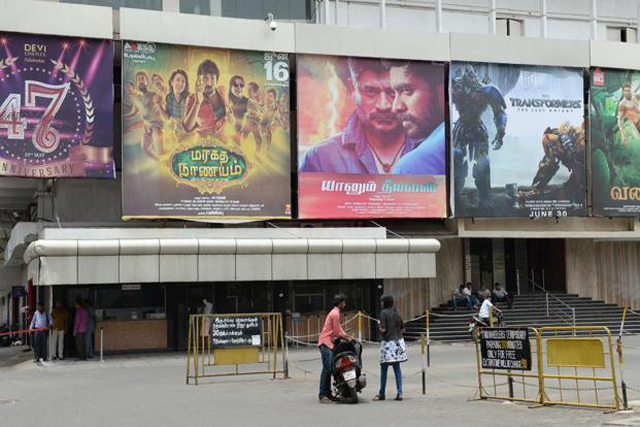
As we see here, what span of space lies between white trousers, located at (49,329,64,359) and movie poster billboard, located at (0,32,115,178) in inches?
186

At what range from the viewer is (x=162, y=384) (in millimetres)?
19453

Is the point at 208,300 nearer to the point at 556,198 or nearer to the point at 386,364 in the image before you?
the point at 556,198

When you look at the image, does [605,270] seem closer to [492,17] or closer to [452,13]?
[492,17]

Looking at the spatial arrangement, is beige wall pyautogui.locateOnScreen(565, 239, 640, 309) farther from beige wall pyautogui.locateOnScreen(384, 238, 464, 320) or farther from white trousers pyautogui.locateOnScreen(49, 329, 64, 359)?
white trousers pyautogui.locateOnScreen(49, 329, 64, 359)

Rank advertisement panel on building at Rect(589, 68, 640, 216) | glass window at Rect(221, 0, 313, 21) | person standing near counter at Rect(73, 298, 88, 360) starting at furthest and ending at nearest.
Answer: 1. glass window at Rect(221, 0, 313, 21)
2. advertisement panel on building at Rect(589, 68, 640, 216)
3. person standing near counter at Rect(73, 298, 88, 360)

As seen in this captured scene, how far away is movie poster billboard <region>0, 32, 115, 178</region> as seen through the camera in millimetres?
27859

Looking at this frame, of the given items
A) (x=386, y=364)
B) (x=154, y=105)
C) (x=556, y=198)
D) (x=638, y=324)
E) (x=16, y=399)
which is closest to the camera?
(x=386, y=364)

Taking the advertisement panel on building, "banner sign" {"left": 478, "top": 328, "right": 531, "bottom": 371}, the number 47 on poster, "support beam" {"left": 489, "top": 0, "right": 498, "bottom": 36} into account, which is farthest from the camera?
"support beam" {"left": 489, "top": 0, "right": 498, "bottom": 36}

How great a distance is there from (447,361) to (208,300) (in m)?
9.83

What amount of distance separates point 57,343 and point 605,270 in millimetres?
23417

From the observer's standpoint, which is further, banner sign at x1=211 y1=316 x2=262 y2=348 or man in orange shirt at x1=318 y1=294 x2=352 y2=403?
banner sign at x1=211 y1=316 x2=262 y2=348

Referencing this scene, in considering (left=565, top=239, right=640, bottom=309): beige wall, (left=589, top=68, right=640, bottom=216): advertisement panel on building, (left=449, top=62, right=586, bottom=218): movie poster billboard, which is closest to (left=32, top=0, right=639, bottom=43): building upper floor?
(left=449, top=62, right=586, bottom=218): movie poster billboard

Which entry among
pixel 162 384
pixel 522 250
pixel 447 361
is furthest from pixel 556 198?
pixel 162 384

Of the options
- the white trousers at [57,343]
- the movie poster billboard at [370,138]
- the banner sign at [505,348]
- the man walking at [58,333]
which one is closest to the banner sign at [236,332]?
the banner sign at [505,348]
